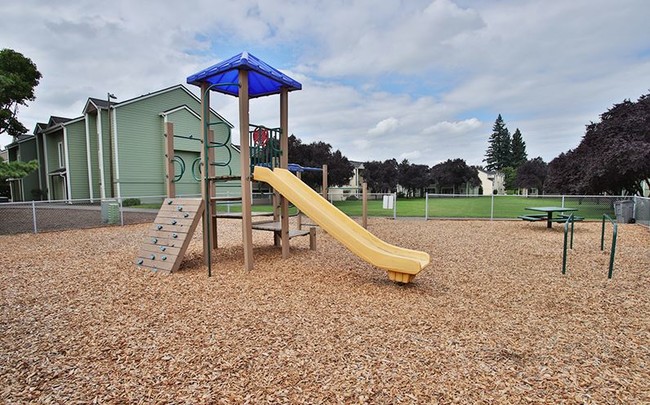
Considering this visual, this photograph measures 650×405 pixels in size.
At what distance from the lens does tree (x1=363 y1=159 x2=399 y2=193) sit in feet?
148

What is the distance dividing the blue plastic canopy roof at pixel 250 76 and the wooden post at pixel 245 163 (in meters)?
0.17

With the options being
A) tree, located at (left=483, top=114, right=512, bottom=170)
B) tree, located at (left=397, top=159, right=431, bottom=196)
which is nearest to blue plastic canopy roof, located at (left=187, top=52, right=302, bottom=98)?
tree, located at (left=397, top=159, right=431, bottom=196)

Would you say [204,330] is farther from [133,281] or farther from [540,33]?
[540,33]

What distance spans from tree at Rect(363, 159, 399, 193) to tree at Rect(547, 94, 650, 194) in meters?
28.0

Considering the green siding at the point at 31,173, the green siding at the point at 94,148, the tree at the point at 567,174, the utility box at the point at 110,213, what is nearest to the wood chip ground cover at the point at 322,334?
the utility box at the point at 110,213

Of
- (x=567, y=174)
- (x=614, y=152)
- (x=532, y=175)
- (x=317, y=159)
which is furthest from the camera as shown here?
(x=532, y=175)

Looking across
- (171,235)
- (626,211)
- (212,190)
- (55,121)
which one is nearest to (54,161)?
(55,121)

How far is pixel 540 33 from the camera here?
9.80 metres

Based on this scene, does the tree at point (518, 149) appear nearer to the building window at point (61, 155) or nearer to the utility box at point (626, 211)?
the utility box at point (626, 211)

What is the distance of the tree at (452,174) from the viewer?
47.5m

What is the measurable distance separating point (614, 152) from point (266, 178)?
15592 mm

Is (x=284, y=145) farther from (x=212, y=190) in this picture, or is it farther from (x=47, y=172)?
(x=47, y=172)

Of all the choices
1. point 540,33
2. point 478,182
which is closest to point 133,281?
point 540,33

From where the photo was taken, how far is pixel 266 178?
223 inches
